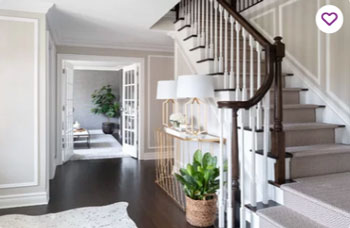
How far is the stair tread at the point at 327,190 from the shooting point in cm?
184

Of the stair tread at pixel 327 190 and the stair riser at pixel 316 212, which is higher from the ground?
the stair tread at pixel 327 190

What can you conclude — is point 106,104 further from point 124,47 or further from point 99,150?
point 124,47

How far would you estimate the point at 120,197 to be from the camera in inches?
141

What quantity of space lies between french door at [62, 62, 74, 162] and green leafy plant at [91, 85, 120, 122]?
444cm

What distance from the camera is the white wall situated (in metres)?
3.30

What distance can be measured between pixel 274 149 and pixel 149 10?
93.4 inches

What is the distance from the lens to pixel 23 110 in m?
3.37

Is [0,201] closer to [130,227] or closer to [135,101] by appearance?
[130,227]

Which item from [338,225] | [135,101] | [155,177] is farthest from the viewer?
[135,101]

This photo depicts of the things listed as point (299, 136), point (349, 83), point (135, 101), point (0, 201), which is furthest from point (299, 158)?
point (135, 101)

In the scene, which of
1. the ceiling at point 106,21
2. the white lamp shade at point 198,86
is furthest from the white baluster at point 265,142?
the ceiling at point 106,21

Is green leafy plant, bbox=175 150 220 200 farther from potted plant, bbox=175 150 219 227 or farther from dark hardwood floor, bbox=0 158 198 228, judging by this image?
dark hardwood floor, bbox=0 158 198 228

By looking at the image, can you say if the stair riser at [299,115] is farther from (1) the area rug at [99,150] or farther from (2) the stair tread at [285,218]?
(1) the area rug at [99,150]

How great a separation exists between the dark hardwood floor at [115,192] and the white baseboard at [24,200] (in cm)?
10
